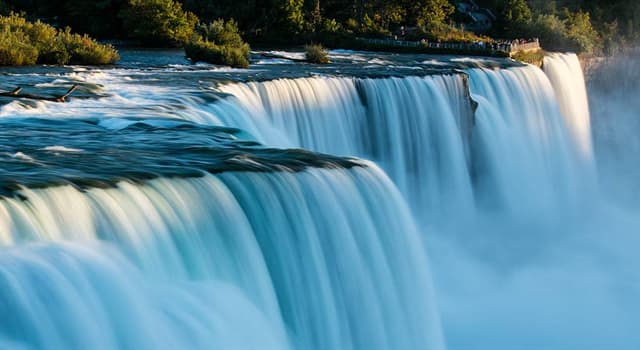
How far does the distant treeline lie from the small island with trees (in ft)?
0.16

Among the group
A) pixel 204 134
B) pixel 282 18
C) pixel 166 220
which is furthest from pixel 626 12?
pixel 166 220

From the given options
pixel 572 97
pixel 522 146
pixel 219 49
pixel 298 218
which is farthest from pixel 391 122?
pixel 572 97

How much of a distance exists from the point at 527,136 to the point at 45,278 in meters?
20.4

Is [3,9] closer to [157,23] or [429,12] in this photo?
[157,23]

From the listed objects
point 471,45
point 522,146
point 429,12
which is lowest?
point 522,146

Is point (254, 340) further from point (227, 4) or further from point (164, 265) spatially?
point (227, 4)

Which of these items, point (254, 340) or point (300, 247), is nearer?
point (254, 340)

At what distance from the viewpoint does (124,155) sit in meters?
12.1

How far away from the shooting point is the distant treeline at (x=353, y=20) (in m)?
44.5

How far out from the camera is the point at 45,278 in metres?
7.63

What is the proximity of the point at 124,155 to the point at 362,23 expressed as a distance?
127 ft

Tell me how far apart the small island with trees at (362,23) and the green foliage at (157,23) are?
0.04 m

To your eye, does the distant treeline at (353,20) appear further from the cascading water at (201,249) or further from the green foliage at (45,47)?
the cascading water at (201,249)

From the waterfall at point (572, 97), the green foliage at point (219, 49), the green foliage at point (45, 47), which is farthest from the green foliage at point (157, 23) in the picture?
the waterfall at point (572, 97)
